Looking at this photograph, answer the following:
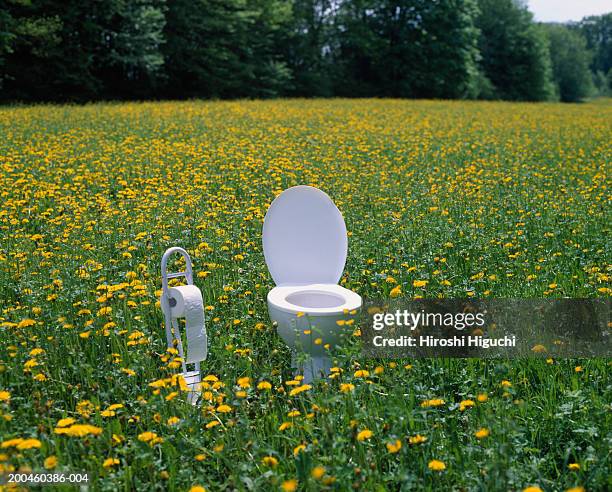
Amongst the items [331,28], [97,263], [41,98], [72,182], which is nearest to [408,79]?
[331,28]

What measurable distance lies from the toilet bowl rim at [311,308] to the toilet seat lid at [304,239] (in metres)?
0.10

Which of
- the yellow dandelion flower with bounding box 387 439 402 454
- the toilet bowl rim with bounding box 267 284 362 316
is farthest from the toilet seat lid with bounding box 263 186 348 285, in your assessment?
the yellow dandelion flower with bounding box 387 439 402 454

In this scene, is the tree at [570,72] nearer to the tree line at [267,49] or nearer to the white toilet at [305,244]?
the tree line at [267,49]

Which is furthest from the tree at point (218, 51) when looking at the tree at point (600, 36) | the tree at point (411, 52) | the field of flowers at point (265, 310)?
the tree at point (600, 36)

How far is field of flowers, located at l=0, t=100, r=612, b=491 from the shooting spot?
2.27 m

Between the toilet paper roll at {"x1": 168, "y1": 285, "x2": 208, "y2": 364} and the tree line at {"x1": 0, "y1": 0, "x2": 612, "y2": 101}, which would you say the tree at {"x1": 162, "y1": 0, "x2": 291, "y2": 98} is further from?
the toilet paper roll at {"x1": 168, "y1": 285, "x2": 208, "y2": 364}

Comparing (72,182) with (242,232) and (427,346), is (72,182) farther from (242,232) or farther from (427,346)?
(427,346)

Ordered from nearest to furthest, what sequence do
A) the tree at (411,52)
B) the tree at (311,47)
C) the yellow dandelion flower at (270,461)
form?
the yellow dandelion flower at (270,461)
the tree at (311,47)
the tree at (411,52)

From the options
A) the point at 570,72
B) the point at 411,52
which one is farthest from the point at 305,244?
the point at 570,72

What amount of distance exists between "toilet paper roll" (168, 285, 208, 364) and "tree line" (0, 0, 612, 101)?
57.5 ft

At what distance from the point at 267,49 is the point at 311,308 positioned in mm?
29447

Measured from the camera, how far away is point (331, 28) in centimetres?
3591

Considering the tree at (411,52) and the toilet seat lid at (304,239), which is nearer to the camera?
the toilet seat lid at (304,239)

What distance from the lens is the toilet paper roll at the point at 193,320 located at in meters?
2.93
